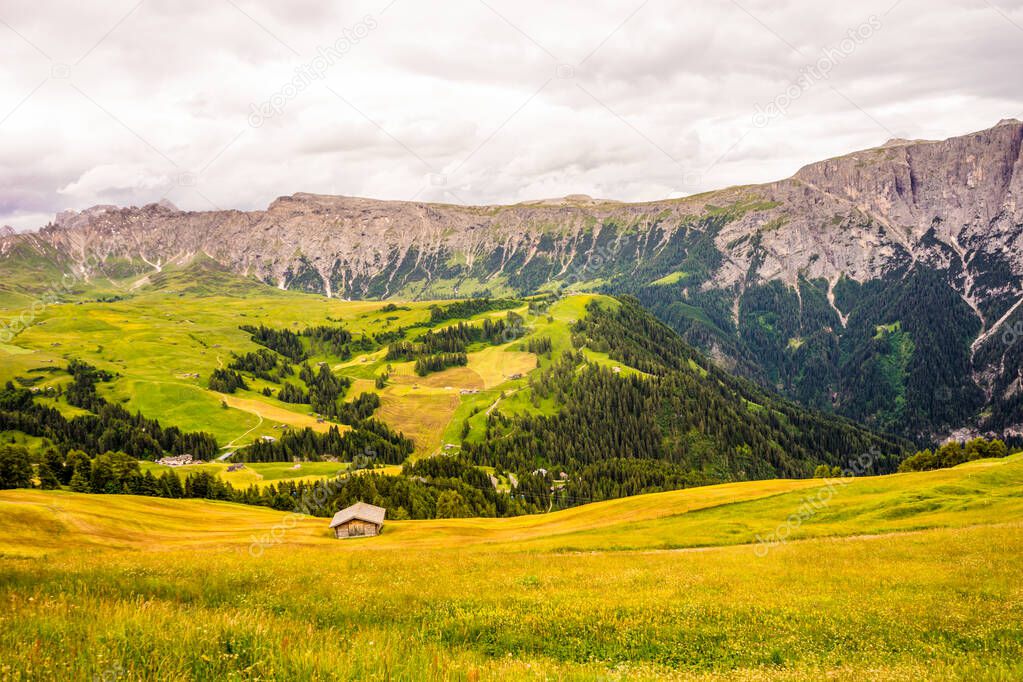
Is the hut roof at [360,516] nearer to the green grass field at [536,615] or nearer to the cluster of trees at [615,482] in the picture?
the green grass field at [536,615]

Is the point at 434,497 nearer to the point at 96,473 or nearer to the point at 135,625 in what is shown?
the point at 96,473

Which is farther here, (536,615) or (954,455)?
(954,455)

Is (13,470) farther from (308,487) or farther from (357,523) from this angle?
(357,523)

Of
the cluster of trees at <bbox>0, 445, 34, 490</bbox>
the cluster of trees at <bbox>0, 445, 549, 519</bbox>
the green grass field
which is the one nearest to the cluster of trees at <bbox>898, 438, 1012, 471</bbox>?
the green grass field

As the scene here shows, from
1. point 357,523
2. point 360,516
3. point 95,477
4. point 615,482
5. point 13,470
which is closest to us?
point 357,523

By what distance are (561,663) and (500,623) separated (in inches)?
137

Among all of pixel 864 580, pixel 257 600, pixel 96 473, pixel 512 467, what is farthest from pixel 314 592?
pixel 512 467

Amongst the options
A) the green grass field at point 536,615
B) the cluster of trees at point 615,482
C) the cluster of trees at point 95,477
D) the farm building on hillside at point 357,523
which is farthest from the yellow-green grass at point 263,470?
the green grass field at point 536,615

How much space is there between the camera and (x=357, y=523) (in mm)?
84562

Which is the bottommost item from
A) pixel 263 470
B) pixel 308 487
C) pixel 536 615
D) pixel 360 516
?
pixel 308 487

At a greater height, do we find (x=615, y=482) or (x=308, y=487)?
(x=308, y=487)

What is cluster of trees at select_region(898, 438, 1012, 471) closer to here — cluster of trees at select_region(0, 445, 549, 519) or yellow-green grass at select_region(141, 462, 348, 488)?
cluster of trees at select_region(0, 445, 549, 519)

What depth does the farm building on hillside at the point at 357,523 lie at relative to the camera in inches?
Result: 3250

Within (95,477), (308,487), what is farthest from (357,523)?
(95,477)
